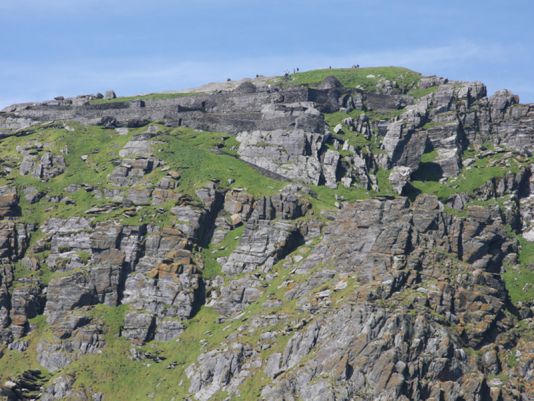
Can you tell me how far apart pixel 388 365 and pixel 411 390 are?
5488 millimetres

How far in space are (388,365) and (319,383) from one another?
11679 mm

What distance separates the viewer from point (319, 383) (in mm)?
199250

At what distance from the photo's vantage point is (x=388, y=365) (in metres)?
199

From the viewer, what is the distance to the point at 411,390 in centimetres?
19888

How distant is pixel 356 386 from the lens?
651ft

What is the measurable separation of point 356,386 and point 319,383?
6059 millimetres

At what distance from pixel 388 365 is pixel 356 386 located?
6.31 m

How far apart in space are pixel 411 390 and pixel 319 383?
593 inches

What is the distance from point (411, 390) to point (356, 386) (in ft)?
29.7
